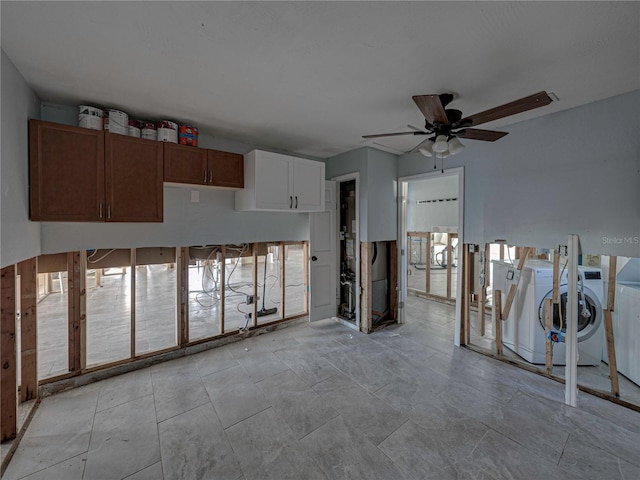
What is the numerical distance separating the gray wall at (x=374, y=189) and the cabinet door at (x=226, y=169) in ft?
5.18

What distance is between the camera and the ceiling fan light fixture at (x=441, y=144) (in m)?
2.06

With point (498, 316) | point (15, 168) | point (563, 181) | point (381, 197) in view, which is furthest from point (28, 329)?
point (563, 181)

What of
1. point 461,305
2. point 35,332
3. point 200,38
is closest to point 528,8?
point 200,38

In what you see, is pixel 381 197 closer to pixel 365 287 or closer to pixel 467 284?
pixel 365 287

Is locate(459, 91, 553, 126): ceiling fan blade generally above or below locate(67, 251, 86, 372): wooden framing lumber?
above

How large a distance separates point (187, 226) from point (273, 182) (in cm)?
111

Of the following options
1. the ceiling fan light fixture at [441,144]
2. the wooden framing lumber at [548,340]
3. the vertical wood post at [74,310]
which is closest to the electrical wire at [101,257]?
the vertical wood post at [74,310]

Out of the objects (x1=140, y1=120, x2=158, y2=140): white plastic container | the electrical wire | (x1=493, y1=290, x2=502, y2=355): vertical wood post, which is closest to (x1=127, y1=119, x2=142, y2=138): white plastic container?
(x1=140, y1=120, x2=158, y2=140): white plastic container

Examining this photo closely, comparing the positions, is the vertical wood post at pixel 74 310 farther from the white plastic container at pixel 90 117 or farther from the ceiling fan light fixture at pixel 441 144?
the ceiling fan light fixture at pixel 441 144

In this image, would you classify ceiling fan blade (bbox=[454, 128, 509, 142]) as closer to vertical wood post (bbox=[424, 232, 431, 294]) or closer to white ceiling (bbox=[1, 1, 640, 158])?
white ceiling (bbox=[1, 1, 640, 158])

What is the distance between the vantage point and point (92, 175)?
86.8 inches

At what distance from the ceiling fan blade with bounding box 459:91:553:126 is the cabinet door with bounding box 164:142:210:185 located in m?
2.47

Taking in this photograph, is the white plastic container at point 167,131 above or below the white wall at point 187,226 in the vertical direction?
above

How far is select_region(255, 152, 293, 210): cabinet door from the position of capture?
9.68 ft
